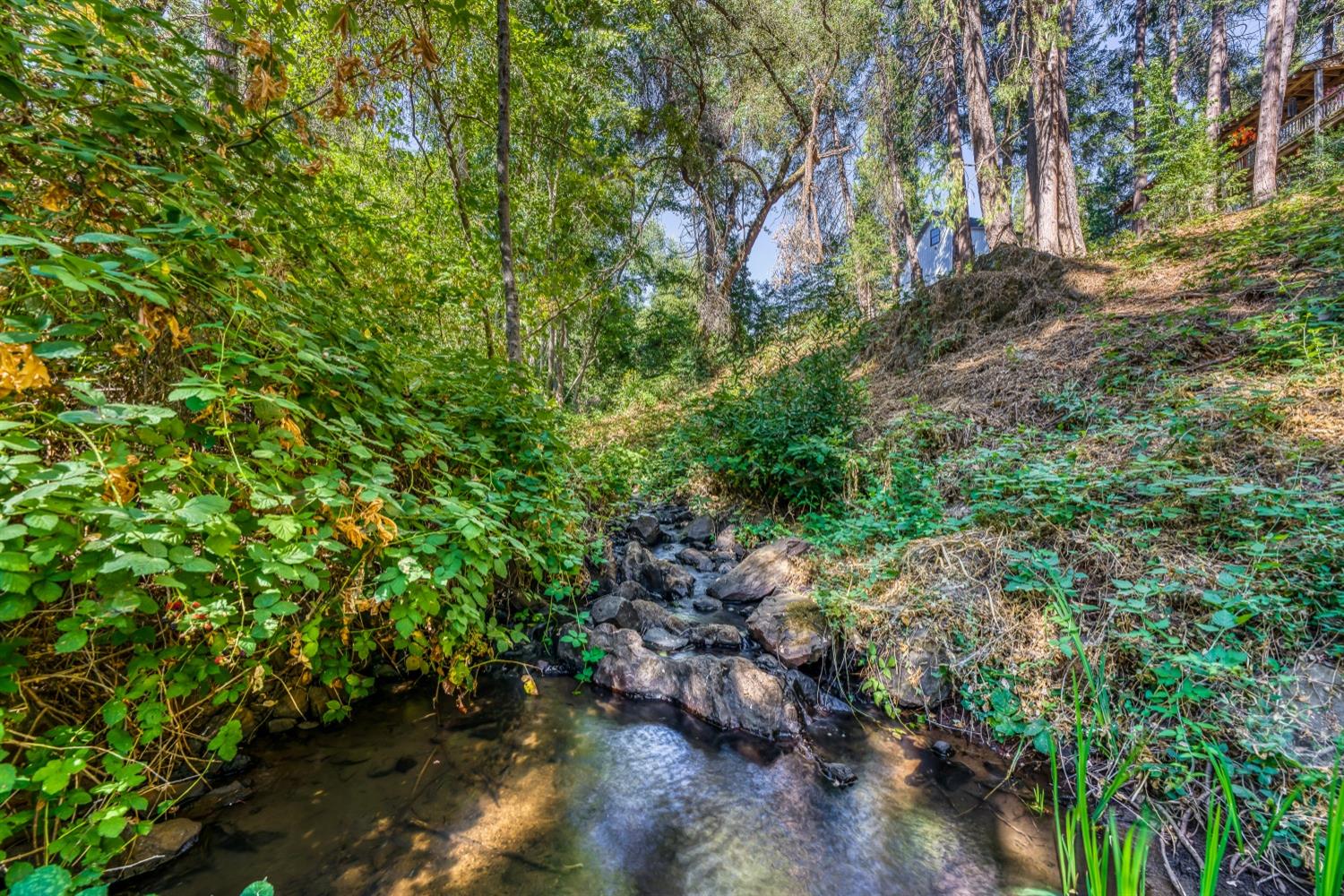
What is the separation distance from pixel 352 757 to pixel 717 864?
188 cm

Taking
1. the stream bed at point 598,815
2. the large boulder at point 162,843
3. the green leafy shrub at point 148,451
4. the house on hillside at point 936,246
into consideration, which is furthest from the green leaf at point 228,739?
the house on hillside at point 936,246

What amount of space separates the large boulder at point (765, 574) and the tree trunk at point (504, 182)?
8.79 ft

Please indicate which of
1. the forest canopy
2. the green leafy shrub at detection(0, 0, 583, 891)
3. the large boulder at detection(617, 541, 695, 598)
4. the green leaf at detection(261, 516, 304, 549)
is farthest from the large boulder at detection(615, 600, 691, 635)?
the green leaf at detection(261, 516, 304, 549)

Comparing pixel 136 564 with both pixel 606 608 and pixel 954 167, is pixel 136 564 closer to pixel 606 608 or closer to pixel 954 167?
pixel 606 608

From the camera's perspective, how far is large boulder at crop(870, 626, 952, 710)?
2.79m

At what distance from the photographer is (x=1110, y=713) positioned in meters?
2.22

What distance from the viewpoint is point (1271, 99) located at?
1039 cm

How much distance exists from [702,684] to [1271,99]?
676 inches

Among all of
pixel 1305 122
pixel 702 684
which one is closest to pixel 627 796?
pixel 702 684

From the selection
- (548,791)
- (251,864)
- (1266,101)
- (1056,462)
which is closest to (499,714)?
(548,791)

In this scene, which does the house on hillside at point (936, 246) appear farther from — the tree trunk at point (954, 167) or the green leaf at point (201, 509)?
the green leaf at point (201, 509)

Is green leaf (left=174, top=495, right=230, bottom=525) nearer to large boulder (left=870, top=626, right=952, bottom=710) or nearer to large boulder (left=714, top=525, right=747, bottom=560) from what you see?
large boulder (left=870, top=626, right=952, bottom=710)

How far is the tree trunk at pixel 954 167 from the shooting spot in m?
8.55

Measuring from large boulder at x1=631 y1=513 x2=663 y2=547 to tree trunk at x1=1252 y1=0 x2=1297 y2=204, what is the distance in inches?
554
